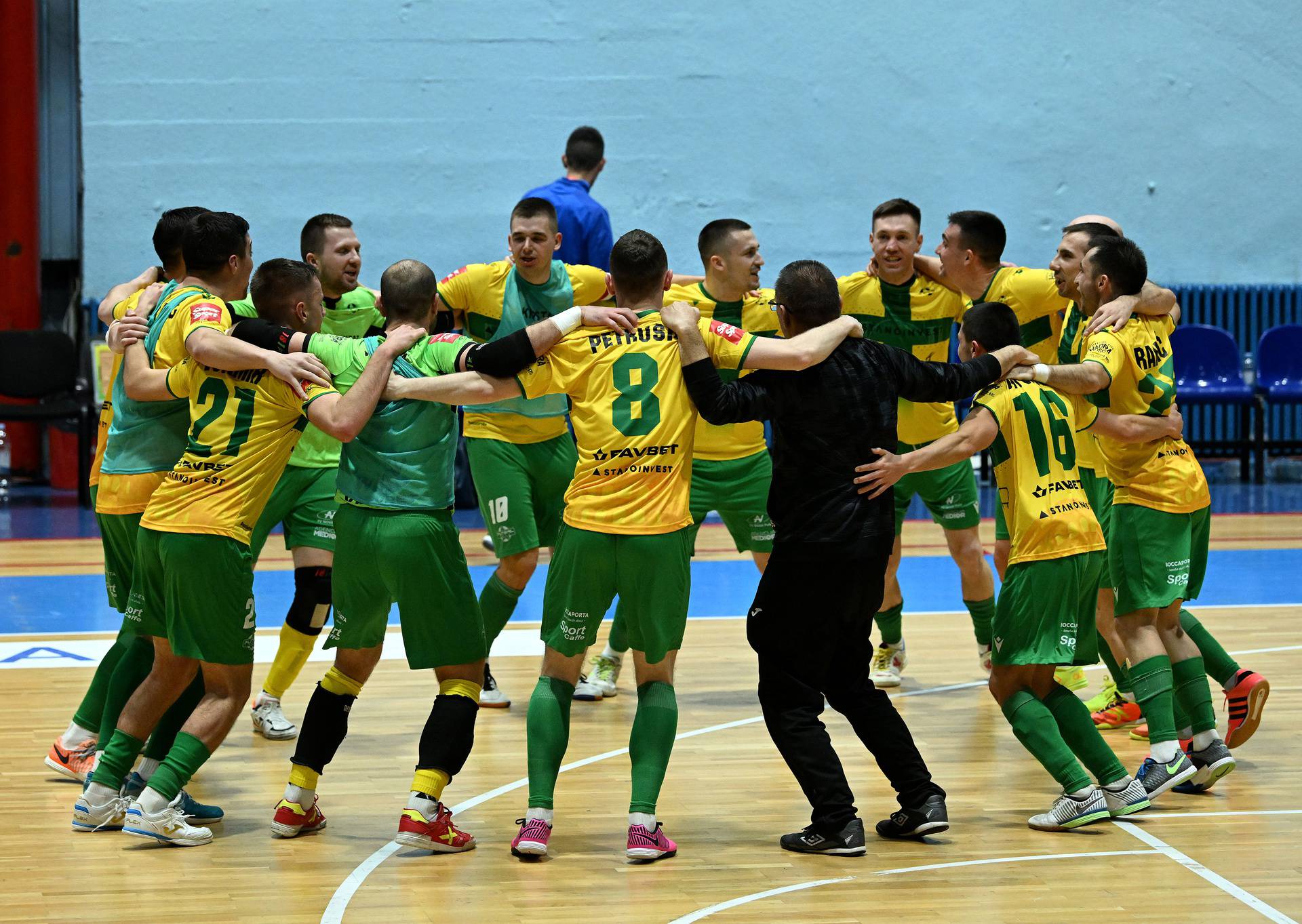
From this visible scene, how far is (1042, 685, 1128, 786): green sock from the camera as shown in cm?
507

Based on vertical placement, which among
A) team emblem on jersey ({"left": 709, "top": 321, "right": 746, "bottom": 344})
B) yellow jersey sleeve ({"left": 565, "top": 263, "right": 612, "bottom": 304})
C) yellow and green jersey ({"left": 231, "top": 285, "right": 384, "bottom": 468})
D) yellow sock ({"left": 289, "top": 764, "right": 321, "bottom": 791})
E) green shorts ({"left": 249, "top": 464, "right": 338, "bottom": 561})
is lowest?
yellow sock ({"left": 289, "top": 764, "right": 321, "bottom": 791})

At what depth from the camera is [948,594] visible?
9969 mm

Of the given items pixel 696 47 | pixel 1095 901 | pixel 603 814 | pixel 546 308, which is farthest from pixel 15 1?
pixel 1095 901

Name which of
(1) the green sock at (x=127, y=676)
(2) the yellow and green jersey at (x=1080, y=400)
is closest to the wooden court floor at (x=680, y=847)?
(1) the green sock at (x=127, y=676)

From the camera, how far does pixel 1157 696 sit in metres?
5.47

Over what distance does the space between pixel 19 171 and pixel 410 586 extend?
35.8 ft

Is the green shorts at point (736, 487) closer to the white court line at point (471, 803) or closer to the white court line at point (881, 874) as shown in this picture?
the white court line at point (471, 803)

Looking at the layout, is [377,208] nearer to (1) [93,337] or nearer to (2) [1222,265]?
(1) [93,337]

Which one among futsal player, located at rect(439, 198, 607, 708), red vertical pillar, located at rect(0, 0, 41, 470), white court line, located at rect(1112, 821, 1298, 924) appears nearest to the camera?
white court line, located at rect(1112, 821, 1298, 924)

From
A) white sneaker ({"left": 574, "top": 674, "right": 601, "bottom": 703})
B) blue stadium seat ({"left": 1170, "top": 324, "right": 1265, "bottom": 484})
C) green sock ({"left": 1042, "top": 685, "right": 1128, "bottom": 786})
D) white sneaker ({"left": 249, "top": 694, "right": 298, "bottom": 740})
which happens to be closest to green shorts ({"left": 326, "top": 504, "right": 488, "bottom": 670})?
white sneaker ({"left": 249, "top": 694, "right": 298, "bottom": 740})

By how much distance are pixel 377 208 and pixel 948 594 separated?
7.46 m

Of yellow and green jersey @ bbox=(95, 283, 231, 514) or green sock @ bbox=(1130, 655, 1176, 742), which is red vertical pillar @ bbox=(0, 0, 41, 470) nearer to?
yellow and green jersey @ bbox=(95, 283, 231, 514)

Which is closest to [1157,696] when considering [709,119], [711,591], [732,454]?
[732,454]

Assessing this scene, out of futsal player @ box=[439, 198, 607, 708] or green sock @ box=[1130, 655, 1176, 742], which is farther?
futsal player @ box=[439, 198, 607, 708]
